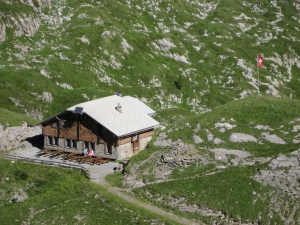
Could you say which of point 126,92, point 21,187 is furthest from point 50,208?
point 126,92

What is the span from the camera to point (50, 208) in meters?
55.8

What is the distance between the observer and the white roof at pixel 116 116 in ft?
222

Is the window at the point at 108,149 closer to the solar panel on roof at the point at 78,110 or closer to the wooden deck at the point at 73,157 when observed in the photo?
the wooden deck at the point at 73,157

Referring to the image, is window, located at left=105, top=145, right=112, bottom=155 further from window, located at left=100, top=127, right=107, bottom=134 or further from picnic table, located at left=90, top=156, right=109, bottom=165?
window, located at left=100, top=127, right=107, bottom=134

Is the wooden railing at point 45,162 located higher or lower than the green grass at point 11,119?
lower

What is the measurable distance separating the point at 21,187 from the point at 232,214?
2548cm

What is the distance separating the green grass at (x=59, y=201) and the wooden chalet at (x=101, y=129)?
7.50m

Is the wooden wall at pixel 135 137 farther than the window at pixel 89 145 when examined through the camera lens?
No

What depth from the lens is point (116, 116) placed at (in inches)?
2763

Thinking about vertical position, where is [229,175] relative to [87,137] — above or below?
below

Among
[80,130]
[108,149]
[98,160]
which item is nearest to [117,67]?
[80,130]

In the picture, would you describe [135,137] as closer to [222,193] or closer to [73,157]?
[73,157]

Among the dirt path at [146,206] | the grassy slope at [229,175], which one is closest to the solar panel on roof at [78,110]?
the grassy slope at [229,175]

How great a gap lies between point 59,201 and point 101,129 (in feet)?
46.3
